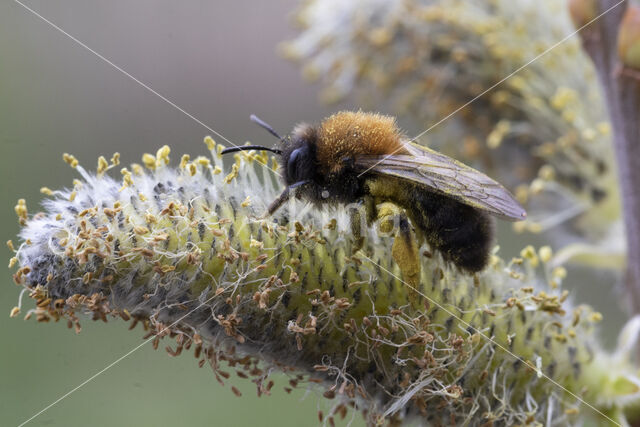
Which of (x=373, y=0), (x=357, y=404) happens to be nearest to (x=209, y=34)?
(x=373, y=0)

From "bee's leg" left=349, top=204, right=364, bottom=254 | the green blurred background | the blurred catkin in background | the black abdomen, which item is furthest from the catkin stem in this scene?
"bee's leg" left=349, top=204, right=364, bottom=254

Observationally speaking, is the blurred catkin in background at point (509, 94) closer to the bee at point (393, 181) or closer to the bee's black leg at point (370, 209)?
the bee at point (393, 181)

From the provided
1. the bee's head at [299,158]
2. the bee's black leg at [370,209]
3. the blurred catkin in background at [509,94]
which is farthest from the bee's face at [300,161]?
the blurred catkin in background at [509,94]

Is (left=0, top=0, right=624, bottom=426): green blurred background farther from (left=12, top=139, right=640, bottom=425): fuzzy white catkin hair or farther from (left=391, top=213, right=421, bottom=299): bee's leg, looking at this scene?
(left=391, top=213, right=421, bottom=299): bee's leg

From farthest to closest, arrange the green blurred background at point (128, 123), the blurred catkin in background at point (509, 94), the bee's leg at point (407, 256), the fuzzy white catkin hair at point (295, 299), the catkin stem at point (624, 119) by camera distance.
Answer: the green blurred background at point (128, 123)
the blurred catkin in background at point (509, 94)
the catkin stem at point (624, 119)
the bee's leg at point (407, 256)
the fuzzy white catkin hair at point (295, 299)

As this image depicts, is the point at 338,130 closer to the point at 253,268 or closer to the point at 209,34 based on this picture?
the point at 253,268

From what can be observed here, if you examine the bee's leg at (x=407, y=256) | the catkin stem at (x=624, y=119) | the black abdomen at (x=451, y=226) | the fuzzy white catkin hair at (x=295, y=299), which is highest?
the catkin stem at (x=624, y=119)
